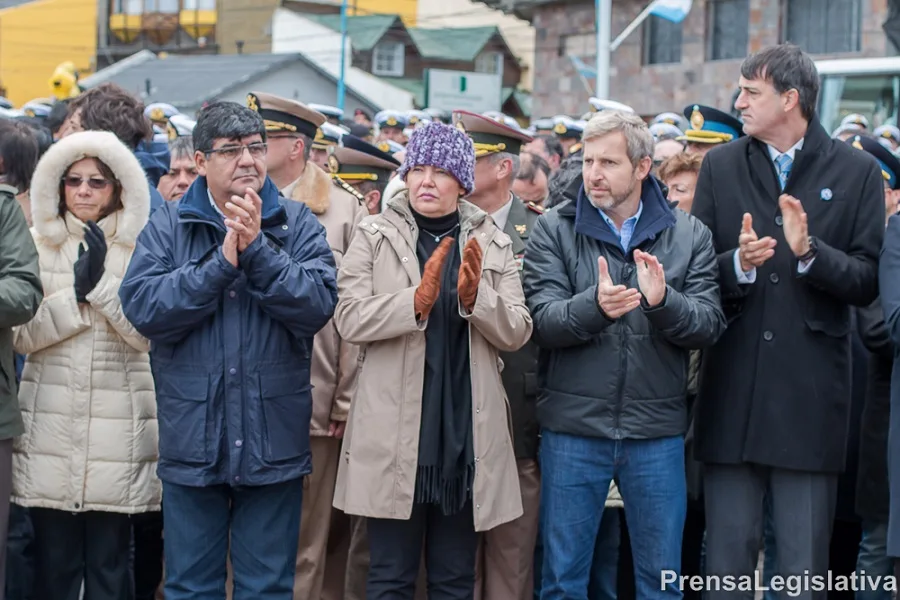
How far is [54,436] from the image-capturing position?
502cm

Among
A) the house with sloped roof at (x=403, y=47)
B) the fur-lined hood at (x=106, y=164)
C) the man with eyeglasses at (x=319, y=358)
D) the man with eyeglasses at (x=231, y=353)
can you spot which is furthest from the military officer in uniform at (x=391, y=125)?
the house with sloped roof at (x=403, y=47)

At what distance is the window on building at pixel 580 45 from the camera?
1001 inches

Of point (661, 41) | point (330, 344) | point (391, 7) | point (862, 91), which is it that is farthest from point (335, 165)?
point (391, 7)

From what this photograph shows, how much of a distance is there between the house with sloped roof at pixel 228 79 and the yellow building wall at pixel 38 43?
22.0 feet

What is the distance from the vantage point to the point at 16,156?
18.3 feet

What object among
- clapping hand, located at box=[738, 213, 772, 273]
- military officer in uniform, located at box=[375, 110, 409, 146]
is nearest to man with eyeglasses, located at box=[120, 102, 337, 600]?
clapping hand, located at box=[738, 213, 772, 273]

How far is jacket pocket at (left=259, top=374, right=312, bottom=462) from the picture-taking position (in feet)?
15.1

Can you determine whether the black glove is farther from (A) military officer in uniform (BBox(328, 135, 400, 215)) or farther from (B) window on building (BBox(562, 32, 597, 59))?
(B) window on building (BBox(562, 32, 597, 59))

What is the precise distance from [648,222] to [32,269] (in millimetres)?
2534

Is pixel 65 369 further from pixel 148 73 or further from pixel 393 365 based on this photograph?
pixel 148 73

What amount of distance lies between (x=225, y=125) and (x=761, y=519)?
2.71m

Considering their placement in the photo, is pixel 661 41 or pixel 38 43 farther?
pixel 38 43

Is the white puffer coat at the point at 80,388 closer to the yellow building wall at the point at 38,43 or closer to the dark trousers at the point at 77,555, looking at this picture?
the dark trousers at the point at 77,555

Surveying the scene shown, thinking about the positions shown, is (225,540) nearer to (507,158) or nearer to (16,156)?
(16,156)
